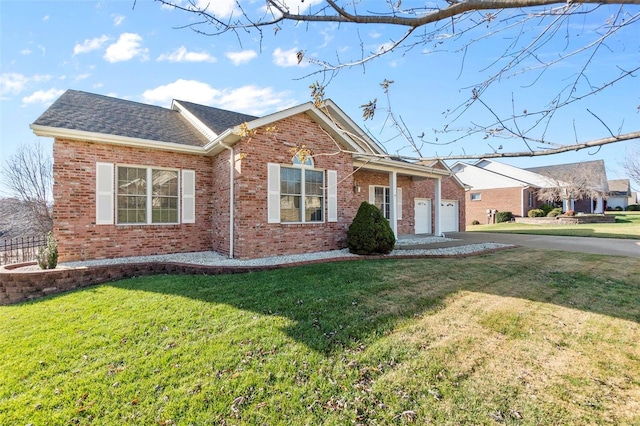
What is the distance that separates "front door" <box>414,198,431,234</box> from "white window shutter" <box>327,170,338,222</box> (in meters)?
7.56

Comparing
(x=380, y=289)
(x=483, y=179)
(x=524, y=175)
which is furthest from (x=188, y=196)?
(x=524, y=175)

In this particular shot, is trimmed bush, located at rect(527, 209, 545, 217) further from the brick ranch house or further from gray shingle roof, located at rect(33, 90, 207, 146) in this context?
gray shingle roof, located at rect(33, 90, 207, 146)

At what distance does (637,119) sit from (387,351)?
3404 millimetres

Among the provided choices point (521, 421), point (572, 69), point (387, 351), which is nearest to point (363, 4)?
point (572, 69)

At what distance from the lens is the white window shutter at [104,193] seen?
852 centimetres

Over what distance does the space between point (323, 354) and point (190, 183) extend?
8.20 metres

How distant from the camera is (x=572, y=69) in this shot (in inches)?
120

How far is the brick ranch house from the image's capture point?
832 centimetres

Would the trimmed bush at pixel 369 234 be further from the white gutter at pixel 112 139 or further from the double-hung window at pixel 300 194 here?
the white gutter at pixel 112 139

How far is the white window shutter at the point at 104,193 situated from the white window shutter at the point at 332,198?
6535 mm

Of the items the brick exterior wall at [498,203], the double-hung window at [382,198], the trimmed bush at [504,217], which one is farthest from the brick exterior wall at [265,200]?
the brick exterior wall at [498,203]

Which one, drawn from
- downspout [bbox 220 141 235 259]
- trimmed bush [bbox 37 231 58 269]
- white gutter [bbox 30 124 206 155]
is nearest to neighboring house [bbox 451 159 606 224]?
downspout [bbox 220 141 235 259]

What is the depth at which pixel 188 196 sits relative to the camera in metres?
9.98

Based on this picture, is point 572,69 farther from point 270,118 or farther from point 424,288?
point 270,118
